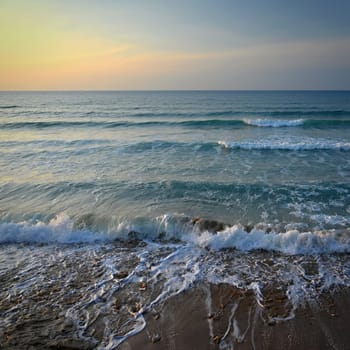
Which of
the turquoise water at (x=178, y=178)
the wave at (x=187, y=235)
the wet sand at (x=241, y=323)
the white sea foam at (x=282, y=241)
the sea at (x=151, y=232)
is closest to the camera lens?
the wet sand at (x=241, y=323)

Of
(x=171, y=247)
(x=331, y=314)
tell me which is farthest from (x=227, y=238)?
(x=331, y=314)

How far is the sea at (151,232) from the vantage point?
4.34 metres

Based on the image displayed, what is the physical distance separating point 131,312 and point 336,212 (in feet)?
20.8

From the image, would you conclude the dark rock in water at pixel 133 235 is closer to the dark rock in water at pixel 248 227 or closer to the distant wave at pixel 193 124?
the dark rock in water at pixel 248 227

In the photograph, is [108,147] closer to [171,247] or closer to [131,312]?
[171,247]

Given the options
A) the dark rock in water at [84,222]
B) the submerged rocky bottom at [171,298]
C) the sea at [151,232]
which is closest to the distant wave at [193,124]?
the sea at [151,232]

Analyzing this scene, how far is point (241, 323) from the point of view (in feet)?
12.8

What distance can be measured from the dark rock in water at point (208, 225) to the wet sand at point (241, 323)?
6.84ft

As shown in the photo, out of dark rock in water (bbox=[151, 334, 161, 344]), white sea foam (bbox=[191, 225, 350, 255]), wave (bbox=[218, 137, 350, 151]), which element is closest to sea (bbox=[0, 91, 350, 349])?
white sea foam (bbox=[191, 225, 350, 255])

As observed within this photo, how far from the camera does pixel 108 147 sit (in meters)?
15.8

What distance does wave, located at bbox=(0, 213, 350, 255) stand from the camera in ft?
19.3

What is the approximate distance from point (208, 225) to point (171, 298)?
257 cm

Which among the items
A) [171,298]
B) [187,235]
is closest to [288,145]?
[187,235]

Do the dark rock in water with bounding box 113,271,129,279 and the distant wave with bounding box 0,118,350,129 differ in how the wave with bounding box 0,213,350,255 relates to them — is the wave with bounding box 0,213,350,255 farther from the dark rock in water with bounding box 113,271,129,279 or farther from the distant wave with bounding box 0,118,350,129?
the distant wave with bounding box 0,118,350,129
